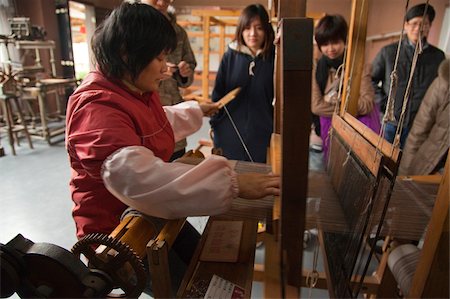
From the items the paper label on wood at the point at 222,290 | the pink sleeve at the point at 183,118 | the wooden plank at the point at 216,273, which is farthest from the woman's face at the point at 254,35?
the paper label on wood at the point at 222,290

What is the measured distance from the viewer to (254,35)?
1681 millimetres

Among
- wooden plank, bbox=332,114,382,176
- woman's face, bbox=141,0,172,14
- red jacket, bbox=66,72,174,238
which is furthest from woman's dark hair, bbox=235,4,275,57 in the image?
red jacket, bbox=66,72,174,238

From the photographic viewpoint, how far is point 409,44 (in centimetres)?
209

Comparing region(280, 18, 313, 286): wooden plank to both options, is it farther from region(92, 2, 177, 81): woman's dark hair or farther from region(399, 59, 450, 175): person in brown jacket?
region(399, 59, 450, 175): person in brown jacket

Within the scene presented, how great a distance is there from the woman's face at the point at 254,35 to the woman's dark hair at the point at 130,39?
1080 millimetres

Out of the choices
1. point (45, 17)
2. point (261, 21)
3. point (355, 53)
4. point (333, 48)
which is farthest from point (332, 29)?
point (45, 17)

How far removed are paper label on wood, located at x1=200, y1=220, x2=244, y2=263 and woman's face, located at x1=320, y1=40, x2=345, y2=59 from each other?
138cm

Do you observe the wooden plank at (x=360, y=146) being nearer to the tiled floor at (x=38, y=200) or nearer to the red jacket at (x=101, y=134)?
the red jacket at (x=101, y=134)

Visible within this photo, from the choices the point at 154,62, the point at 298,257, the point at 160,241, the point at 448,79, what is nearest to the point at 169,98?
the point at 154,62

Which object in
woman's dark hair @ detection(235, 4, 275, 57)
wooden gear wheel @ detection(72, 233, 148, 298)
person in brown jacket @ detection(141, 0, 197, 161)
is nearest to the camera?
wooden gear wheel @ detection(72, 233, 148, 298)

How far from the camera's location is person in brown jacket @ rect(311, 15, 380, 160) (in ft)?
5.72

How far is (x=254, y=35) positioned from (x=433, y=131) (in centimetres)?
121

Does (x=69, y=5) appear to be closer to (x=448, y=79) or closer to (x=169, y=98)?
(x=169, y=98)

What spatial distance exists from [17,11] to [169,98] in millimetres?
2949
